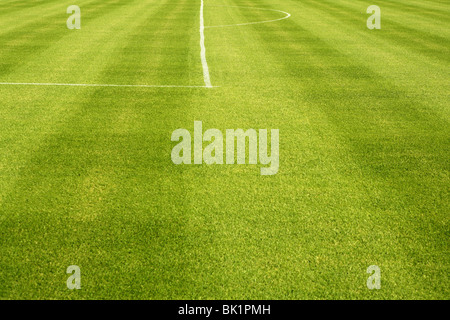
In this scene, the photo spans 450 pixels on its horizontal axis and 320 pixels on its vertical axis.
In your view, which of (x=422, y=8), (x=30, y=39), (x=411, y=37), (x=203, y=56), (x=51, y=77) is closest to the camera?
(x=51, y=77)

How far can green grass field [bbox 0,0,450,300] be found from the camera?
349 centimetres

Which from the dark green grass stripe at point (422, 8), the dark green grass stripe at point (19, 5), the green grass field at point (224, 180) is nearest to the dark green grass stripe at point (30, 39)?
the green grass field at point (224, 180)

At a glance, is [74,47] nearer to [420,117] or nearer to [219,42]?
[219,42]

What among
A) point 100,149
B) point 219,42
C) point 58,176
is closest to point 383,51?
point 219,42

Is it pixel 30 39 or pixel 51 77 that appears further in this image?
pixel 30 39

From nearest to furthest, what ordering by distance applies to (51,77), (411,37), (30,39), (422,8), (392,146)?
(392,146) < (51,77) < (30,39) < (411,37) < (422,8)

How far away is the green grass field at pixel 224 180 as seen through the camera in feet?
11.5

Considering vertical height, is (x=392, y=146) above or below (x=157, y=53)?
below

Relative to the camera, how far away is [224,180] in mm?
4930

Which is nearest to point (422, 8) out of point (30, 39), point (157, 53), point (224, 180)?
point (157, 53)

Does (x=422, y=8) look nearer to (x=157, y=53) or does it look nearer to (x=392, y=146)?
(x=157, y=53)

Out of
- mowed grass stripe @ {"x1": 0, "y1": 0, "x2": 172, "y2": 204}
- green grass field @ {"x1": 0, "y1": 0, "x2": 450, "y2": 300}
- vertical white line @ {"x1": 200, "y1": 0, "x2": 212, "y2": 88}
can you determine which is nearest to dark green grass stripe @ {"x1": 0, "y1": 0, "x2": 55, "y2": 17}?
mowed grass stripe @ {"x1": 0, "y1": 0, "x2": 172, "y2": 204}
